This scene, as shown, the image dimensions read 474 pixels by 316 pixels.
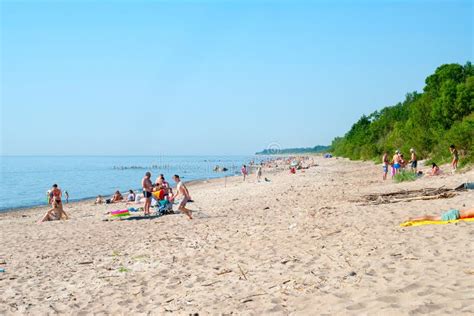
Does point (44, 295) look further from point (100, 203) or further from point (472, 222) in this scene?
point (100, 203)

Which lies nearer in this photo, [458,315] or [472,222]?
[458,315]

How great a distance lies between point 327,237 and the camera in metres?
8.62

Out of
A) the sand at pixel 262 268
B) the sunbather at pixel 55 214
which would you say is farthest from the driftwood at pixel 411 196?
the sunbather at pixel 55 214

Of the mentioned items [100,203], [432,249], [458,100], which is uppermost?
[458,100]

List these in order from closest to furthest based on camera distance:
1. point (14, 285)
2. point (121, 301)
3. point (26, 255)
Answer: point (121, 301) → point (14, 285) → point (26, 255)

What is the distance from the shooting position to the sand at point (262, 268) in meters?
5.04

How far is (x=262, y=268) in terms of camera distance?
22.6ft

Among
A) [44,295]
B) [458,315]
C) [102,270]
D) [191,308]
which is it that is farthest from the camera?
[102,270]

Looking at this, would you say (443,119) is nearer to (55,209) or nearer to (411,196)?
(411,196)

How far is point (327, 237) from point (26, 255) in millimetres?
6491

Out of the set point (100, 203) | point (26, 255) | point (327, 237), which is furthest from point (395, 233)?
point (100, 203)

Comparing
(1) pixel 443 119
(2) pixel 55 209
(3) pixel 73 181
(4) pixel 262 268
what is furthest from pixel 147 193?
(3) pixel 73 181

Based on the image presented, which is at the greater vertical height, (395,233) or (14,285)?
(395,233)

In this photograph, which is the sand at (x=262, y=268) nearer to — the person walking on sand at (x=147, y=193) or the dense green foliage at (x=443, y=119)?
the person walking on sand at (x=147, y=193)
